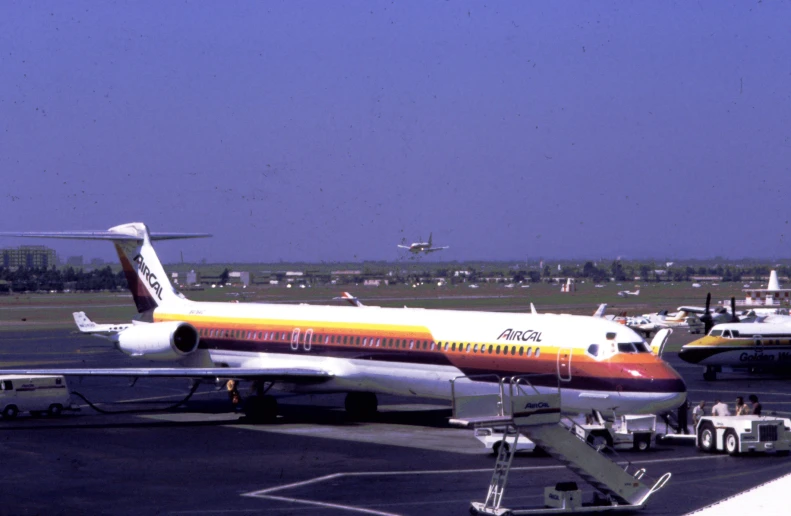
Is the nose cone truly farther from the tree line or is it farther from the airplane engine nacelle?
the tree line

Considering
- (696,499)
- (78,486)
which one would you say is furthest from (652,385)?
(78,486)

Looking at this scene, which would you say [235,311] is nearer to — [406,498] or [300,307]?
[300,307]

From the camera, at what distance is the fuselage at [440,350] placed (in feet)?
92.3

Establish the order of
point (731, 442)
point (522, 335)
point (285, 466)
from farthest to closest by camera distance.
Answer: point (522, 335), point (731, 442), point (285, 466)

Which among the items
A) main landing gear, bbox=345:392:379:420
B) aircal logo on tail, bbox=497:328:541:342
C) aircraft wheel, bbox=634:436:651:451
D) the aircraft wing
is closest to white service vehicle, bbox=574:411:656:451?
aircraft wheel, bbox=634:436:651:451

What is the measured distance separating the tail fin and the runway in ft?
13.1

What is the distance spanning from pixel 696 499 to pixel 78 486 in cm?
1248

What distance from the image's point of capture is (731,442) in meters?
27.9

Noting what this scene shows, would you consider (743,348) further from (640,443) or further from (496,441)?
(496,441)

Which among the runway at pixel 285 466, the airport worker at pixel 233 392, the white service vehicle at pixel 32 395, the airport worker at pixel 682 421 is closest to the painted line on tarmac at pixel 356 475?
the runway at pixel 285 466

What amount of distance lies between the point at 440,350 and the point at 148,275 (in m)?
14.7

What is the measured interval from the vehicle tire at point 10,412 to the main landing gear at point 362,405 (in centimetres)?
1066

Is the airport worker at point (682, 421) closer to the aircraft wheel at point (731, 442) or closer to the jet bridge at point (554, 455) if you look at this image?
the aircraft wheel at point (731, 442)

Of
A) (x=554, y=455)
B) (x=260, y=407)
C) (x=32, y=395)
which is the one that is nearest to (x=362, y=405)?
(x=260, y=407)
